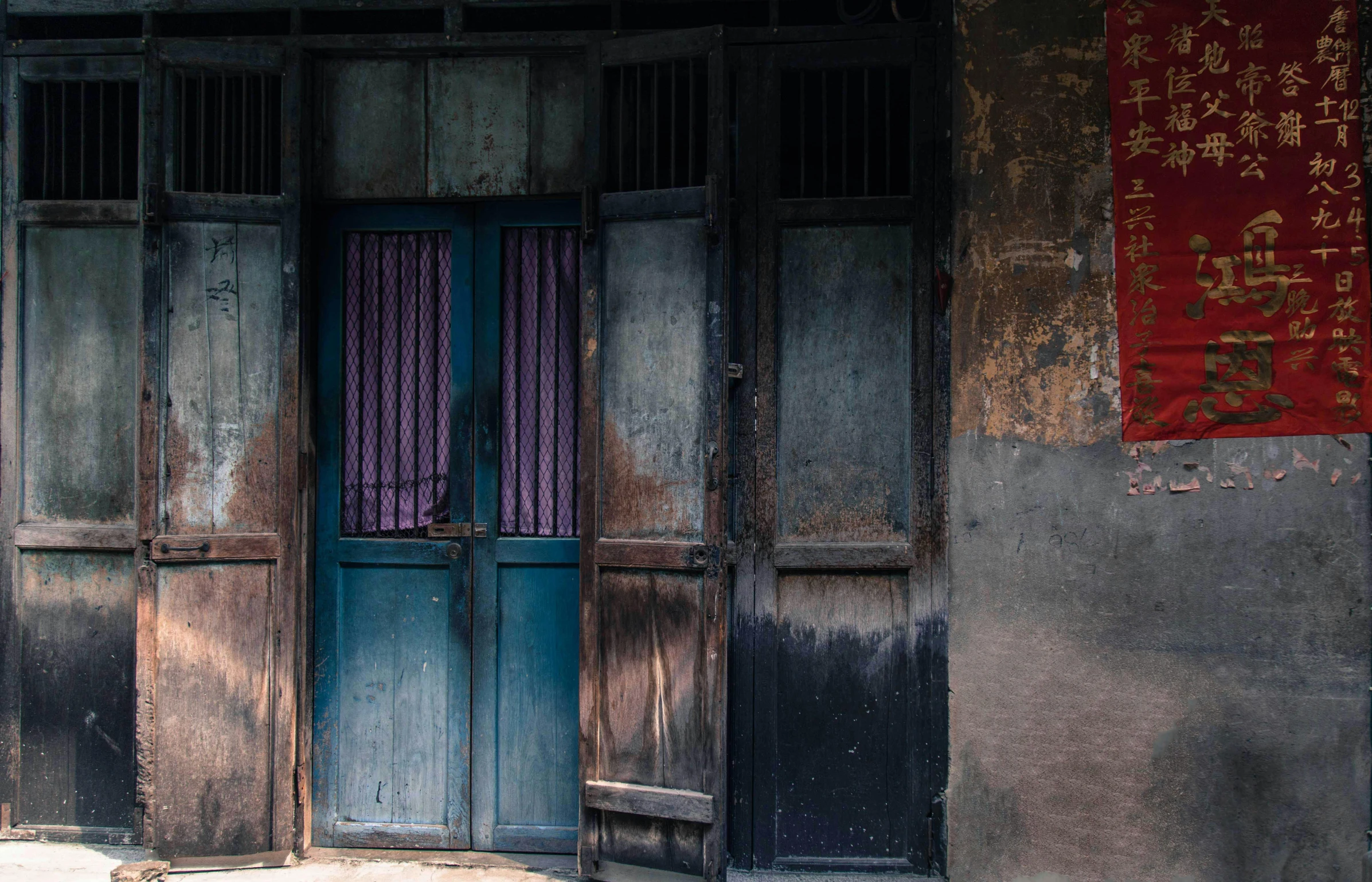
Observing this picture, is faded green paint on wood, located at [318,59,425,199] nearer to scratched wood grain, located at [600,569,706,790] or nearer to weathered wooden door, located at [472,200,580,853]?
weathered wooden door, located at [472,200,580,853]

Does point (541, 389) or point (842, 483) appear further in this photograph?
point (541, 389)

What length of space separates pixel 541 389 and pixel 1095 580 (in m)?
2.49

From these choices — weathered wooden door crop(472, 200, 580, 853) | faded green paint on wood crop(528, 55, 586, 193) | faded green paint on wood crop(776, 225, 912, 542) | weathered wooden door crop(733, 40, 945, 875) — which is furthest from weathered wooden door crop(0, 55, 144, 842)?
faded green paint on wood crop(776, 225, 912, 542)

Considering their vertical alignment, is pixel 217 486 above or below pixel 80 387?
below

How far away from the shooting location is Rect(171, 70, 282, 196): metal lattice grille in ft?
11.9

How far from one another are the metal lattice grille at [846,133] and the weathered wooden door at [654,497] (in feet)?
1.30

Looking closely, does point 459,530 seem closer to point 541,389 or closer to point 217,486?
point 541,389

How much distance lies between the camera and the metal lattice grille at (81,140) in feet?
12.2

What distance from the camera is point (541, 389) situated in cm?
371

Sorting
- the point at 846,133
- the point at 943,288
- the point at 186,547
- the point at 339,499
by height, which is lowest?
the point at 186,547

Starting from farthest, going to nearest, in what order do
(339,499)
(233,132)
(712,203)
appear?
(339,499)
(233,132)
(712,203)

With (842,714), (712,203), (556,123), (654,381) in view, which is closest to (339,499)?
(654,381)

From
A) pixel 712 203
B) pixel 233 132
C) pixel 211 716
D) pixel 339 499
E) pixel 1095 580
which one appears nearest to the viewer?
pixel 712 203

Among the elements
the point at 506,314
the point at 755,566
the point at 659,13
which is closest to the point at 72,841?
the point at 506,314
